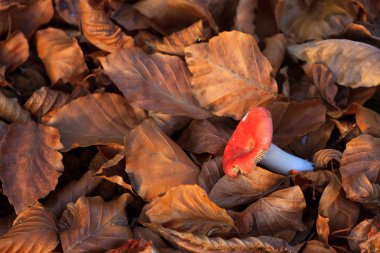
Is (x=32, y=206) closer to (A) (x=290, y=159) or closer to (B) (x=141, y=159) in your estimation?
(B) (x=141, y=159)

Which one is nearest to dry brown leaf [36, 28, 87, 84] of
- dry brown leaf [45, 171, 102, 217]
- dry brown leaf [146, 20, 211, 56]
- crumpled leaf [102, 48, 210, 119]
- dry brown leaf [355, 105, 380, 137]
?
crumpled leaf [102, 48, 210, 119]

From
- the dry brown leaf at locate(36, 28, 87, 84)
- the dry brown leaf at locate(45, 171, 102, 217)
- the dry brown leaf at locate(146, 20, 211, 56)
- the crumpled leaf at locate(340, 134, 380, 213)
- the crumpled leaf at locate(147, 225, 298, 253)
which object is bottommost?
the dry brown leaf at locate(45, 171, 102, 217)

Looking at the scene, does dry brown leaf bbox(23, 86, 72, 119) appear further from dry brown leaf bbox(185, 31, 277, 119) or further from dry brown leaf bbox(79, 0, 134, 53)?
dry brown leaf bbox(185, 31, 277, 119)

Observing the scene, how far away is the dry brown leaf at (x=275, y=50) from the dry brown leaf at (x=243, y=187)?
1.36ft

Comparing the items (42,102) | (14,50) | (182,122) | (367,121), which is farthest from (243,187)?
(14,50)

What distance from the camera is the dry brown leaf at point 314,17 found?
1800 millimetres

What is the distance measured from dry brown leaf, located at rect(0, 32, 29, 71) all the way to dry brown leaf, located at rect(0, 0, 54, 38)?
63mm

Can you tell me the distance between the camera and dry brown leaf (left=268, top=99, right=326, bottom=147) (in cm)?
152

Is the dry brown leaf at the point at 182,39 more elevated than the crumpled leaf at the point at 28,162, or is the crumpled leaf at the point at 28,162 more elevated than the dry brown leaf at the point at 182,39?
the dry brown leaf at the point at 182,39

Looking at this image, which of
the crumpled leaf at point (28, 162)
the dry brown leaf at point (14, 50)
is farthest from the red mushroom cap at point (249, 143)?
the dry brown leaf at point (14, 50)

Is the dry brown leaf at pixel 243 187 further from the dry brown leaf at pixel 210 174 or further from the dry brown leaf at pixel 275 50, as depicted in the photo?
the dry brown leaf at pixel 275 50

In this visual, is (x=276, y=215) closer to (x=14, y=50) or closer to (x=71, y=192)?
(x=71, y=192)

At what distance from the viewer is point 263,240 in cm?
126

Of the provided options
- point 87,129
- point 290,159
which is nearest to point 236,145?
point 290,159
